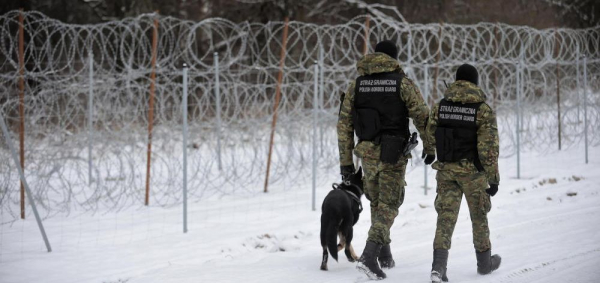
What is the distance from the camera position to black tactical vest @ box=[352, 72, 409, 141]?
4828mm

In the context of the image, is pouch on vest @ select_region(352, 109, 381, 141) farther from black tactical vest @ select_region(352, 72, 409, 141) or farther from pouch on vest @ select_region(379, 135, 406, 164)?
pouch on vest @ select_region(379, 135, 406, 164)

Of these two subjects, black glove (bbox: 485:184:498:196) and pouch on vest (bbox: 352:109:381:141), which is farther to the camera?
pouch on vest (bbox: 352:109:381:141)

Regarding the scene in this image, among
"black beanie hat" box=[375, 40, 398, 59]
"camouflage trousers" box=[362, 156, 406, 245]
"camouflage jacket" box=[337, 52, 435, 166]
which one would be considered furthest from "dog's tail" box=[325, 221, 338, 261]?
"black beanie hat" box=[375, 40, 398, 59]

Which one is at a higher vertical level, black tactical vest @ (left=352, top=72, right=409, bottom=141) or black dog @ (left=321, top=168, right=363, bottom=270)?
black tactical vest @ (left=352, top=72, right=409, bottom=141)

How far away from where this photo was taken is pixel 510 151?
11586 mm

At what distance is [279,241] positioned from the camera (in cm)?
650

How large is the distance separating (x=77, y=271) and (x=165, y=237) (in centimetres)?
132

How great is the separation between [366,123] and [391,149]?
0.92 ft

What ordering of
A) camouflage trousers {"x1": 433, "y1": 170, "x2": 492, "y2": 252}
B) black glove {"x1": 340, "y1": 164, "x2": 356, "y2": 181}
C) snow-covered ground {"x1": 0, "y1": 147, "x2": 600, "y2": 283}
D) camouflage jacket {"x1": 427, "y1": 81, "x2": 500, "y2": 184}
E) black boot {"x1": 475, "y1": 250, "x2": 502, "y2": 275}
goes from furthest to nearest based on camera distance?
snow-covered ground {"x1": 0, "y1": 147, "x2": 600, "y2": 283}, black glove {"x1": 340, "y1": 164, "x2": 356, "y2": 181}, black boot {"x1": 475, "y1": 250, "x2": 502, "y2": 275}, camouflage trousers {"x1": 433, "y1": 170, "x2": 492, "y2": 252}, camouflage jacket {"x1": 427, "y1": 81, "x2": 500, "y2": 184}

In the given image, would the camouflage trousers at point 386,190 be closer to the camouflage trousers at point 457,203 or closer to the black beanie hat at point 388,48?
the camouflage trousers at point 457,203

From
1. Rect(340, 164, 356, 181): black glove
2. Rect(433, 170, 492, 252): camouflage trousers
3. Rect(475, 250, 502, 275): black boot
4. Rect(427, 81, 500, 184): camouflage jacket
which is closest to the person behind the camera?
Rect(427, 81, 500, 184): camouflage jacket

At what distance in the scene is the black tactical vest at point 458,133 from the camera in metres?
4.57

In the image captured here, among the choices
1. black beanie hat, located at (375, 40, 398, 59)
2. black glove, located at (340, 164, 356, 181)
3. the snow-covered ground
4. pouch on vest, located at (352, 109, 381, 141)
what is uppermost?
black beanie hat, located at (375, 40, 398, 59)

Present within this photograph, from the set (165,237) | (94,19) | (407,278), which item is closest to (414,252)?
(407,278)
